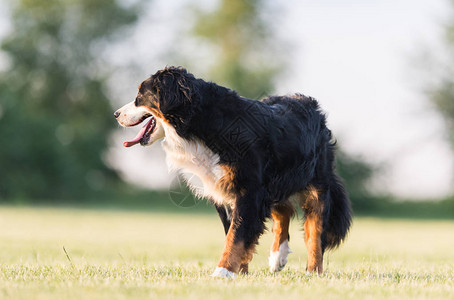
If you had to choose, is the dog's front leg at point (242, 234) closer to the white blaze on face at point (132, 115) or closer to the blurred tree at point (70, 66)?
the white blaze on face at point (132, 115)

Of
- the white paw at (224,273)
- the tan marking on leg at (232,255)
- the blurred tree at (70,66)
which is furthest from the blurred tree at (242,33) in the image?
the white paw at (224,273)

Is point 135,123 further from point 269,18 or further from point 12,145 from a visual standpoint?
point 269,18

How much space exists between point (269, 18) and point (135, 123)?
33.6 meters

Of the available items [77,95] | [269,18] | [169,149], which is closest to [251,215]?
[169,149]

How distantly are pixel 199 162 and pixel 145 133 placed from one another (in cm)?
63

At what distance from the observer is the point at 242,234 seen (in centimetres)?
512

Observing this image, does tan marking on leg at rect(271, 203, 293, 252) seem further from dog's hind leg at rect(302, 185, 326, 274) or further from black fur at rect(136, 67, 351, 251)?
black fur at rect(136, 67, 351, 251)

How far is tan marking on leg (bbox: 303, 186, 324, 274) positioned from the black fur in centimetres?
26

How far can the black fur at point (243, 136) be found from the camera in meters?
5.22

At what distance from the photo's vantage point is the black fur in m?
5.22

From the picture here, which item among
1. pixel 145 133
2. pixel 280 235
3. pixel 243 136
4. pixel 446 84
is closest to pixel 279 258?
pixel 280 235

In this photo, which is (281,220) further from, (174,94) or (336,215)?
(174,94)

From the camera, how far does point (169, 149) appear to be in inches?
217

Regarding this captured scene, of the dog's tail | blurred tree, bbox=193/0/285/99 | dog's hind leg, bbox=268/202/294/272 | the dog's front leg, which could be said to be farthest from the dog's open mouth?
blurred tree, bbox=193/0/285/99
